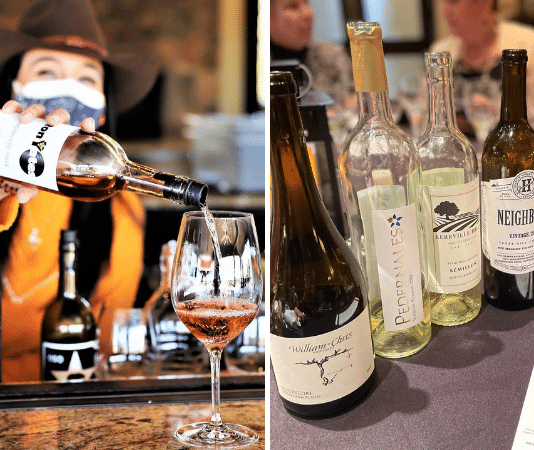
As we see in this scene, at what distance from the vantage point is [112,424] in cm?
56

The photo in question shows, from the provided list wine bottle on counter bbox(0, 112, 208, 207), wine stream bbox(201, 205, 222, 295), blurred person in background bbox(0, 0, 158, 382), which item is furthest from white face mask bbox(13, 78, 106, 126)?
wine stream bbox(201, 205, 222, 295)

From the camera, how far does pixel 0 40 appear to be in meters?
1.53

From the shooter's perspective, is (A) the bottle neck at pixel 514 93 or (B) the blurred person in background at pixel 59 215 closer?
(A) the bottle neck at pixel 514 93

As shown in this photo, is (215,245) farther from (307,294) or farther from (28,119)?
(28,119)

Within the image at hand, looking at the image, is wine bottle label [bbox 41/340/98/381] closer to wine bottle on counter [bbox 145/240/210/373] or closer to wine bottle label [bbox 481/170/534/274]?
wine bottle on counter [bbox 145/240/210/373]

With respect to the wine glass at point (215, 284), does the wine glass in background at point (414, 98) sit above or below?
above

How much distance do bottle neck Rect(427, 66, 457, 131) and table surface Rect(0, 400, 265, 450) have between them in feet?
1.12

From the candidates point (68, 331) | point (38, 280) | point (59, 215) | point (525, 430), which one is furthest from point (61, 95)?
point (525, 430)

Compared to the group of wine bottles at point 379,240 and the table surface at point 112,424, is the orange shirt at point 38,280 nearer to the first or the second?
the table surface at point 112,424

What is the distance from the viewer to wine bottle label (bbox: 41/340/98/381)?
0.83m

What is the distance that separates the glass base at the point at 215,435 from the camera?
1.73ft

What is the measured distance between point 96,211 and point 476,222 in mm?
1326

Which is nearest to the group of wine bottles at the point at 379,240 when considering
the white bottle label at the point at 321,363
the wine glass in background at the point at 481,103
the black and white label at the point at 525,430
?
the white bottle label at the point at 321,363

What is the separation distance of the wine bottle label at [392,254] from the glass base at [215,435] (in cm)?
17
